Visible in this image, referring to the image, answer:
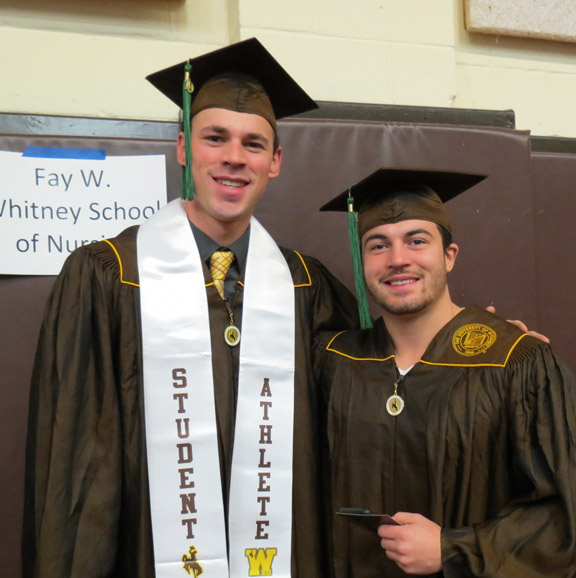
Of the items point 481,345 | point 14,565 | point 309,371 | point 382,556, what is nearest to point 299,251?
point 309,371

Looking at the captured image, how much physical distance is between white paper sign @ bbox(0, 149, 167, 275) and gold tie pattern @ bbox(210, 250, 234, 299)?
17.7 inches

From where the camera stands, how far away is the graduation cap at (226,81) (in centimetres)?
238

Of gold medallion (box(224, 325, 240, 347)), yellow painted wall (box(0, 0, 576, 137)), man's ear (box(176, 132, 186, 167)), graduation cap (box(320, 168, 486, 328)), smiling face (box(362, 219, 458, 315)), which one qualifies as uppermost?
yellow painted wall (box(0, 0, 576, 137))

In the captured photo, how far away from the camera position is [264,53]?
238 centimetres

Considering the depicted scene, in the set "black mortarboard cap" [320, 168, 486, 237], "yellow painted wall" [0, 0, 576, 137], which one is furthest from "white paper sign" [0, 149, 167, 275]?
"black mortarboard cap" [320, 168, 486, 237]

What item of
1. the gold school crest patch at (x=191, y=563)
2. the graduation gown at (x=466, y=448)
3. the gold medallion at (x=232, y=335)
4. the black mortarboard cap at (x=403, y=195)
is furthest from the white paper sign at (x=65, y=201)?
the gold school crest patch at (x=191, y=563)

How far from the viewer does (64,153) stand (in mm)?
2721

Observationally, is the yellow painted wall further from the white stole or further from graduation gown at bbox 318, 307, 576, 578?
graduation gown at bbox 318, 307, 576, 578

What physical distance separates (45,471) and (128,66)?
1.53 metres

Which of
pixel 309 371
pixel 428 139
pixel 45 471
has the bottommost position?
pixel 45 471

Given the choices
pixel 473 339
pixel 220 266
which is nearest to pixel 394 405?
pixel 473 339

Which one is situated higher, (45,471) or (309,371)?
(309,371)

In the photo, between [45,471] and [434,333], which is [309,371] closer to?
[434,333]

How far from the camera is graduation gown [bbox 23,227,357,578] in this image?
210 cm
